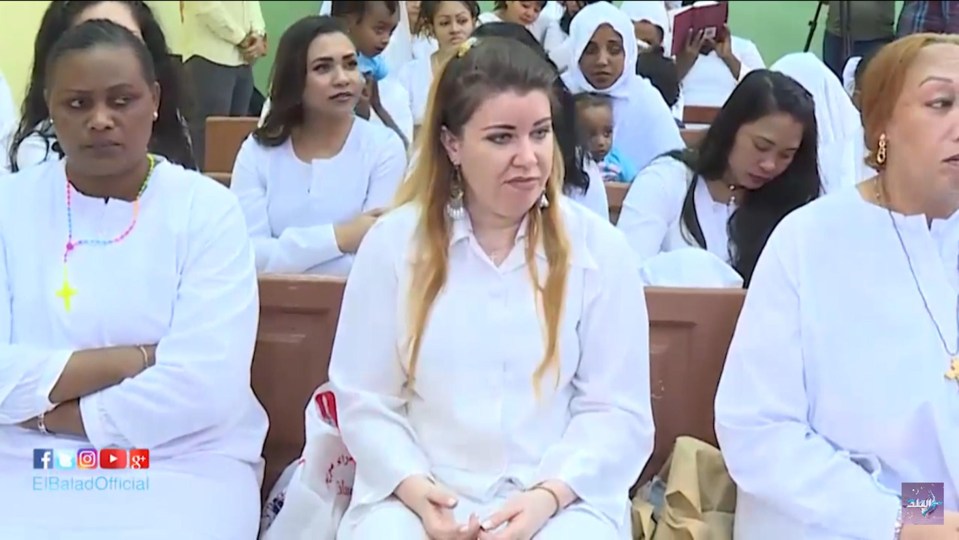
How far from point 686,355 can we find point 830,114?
1.96 meters

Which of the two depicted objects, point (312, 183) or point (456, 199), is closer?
point (456, 199)

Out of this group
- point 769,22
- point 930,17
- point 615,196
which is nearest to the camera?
point 615,196

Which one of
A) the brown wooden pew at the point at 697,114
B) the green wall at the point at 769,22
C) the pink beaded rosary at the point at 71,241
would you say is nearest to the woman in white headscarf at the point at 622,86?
the brown wooden pew at the point at 697,114

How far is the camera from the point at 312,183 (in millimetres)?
2857

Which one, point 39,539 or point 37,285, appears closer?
point 39,539

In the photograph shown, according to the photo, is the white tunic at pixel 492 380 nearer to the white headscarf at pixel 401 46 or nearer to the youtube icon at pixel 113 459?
the youtube icon at pixel 113 459

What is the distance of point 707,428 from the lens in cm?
218

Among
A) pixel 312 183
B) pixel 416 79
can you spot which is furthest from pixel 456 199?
pixel 416 79

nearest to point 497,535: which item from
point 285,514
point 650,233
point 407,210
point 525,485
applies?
point 525,485

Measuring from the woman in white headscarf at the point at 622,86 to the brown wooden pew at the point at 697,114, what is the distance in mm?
748

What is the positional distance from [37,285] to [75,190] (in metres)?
0.17

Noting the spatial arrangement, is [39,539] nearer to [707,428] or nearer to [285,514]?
[285,514]

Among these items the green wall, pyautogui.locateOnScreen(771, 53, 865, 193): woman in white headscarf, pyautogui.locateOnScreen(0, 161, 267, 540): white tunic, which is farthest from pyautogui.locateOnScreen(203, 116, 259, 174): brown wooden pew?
the green wall

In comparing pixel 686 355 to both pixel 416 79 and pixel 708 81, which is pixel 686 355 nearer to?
pixel 416 79
